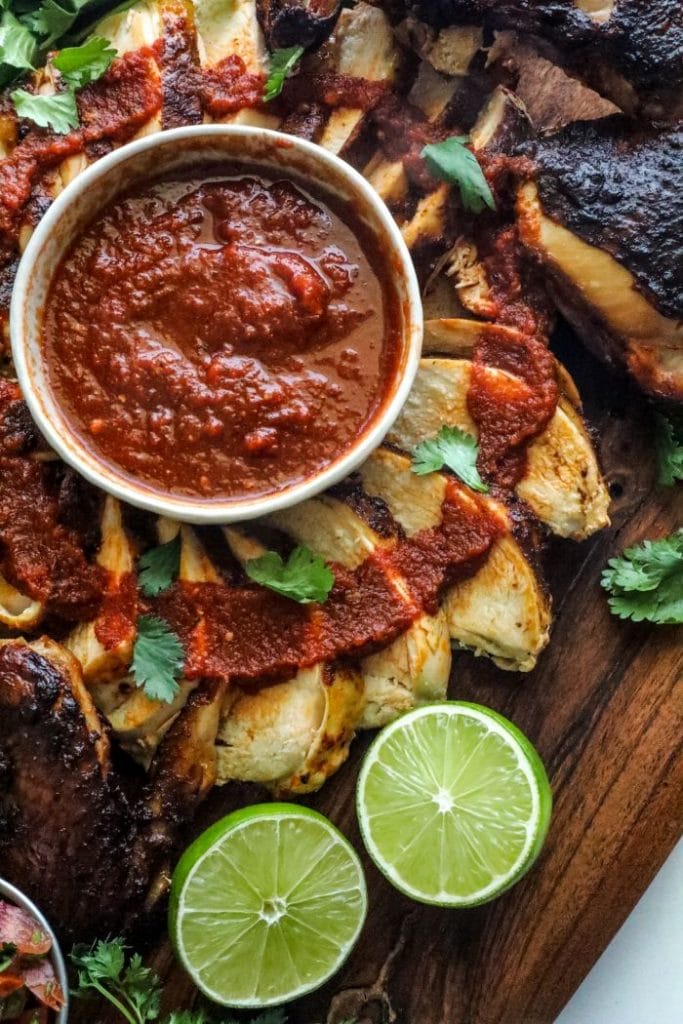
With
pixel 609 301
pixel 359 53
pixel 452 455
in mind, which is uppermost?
pixel 359 53

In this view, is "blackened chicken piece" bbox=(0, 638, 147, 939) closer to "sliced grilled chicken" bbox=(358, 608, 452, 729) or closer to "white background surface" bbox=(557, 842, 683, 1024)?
"sliced grilled chicken" bbox=(358, 608, 452, 729)

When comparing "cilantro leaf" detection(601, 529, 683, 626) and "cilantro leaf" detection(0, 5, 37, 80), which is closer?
"cilantro leaf" detection(0, 5, 37, 80)

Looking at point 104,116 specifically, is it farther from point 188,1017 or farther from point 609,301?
point 188,1017

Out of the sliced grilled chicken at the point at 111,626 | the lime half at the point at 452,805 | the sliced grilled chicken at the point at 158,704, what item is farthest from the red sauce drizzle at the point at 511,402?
the sliced grilled chicken at the point at 111,626

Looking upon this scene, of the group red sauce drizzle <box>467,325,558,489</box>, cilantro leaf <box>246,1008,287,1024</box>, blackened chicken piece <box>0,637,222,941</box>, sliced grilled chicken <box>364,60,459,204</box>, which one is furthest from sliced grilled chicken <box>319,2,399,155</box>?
cilantro leaf <box>246,1008,287,1024</box>

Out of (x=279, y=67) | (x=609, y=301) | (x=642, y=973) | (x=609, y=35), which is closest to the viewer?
(x=609, y=35)

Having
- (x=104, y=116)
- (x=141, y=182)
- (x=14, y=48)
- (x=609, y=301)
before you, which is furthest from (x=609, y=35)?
(x=14, y=48)
